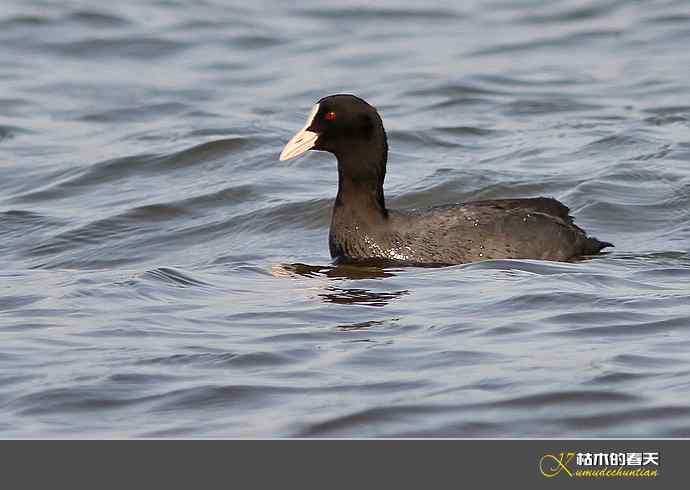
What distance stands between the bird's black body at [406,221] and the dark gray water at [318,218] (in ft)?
0.68

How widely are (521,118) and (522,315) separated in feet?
23.7

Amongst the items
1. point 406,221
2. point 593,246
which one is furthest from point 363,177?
point 593,246

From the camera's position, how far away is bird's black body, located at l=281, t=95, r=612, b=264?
9.30 m

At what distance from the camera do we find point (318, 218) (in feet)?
36.8

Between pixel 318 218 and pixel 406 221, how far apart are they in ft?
5.95

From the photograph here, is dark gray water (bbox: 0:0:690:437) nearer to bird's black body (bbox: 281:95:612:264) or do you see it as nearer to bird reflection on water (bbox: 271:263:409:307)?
bird reflection on water (bbox: 271:263:409:307)

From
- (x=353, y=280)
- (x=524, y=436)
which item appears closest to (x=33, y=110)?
(x=353, y=280)

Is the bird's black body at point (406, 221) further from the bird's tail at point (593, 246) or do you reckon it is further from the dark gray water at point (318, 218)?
the dark gray water at point (318, 218)

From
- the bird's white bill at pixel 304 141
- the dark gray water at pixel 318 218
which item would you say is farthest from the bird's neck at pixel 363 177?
the dark gray water at pixel 318 218

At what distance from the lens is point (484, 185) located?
39.3 feet

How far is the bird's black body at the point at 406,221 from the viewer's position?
9.30 meters
